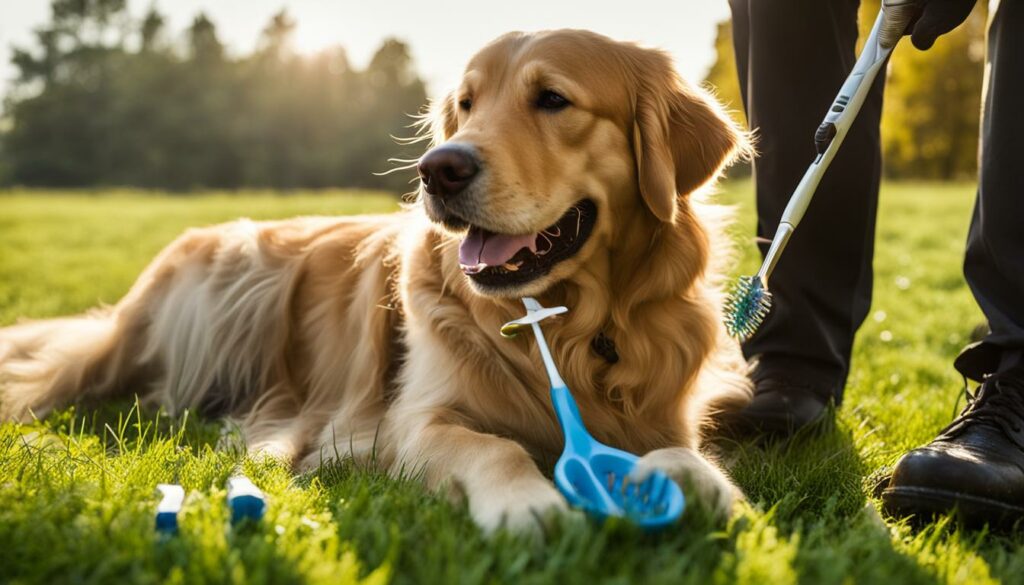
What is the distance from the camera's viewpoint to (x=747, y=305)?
8.93ft

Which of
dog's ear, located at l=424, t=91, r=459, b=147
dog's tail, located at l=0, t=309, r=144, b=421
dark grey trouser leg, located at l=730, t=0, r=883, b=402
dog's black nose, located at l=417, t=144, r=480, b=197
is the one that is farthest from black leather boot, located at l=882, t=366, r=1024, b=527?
dog's tail, located at l=0, t=309, r=144, b=421

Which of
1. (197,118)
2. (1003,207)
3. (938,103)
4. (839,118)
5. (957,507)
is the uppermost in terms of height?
(839,118)

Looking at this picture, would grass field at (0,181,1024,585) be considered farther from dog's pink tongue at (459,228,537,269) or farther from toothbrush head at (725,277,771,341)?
dog's pink tongue at (459,228,537,269)

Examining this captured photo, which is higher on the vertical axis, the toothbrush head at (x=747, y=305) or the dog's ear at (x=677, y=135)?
the dog's ear at (x=677, y=135)

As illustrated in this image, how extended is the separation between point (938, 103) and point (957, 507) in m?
34.1

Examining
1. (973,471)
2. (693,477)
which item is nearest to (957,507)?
(973,471)

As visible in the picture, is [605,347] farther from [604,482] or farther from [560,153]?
[604,482]

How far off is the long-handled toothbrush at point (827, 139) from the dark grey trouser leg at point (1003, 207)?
302mm

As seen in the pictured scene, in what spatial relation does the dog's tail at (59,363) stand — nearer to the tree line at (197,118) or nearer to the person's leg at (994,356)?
the person's leg at (994,356)

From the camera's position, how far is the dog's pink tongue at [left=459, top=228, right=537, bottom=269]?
2.60m

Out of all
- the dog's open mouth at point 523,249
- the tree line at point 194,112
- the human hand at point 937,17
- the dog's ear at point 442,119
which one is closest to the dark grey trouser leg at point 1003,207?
the human hand at point 937,17

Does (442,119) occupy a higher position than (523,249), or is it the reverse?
(442,119)

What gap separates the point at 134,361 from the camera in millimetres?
3924

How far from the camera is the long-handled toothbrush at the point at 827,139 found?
2.69 meters
